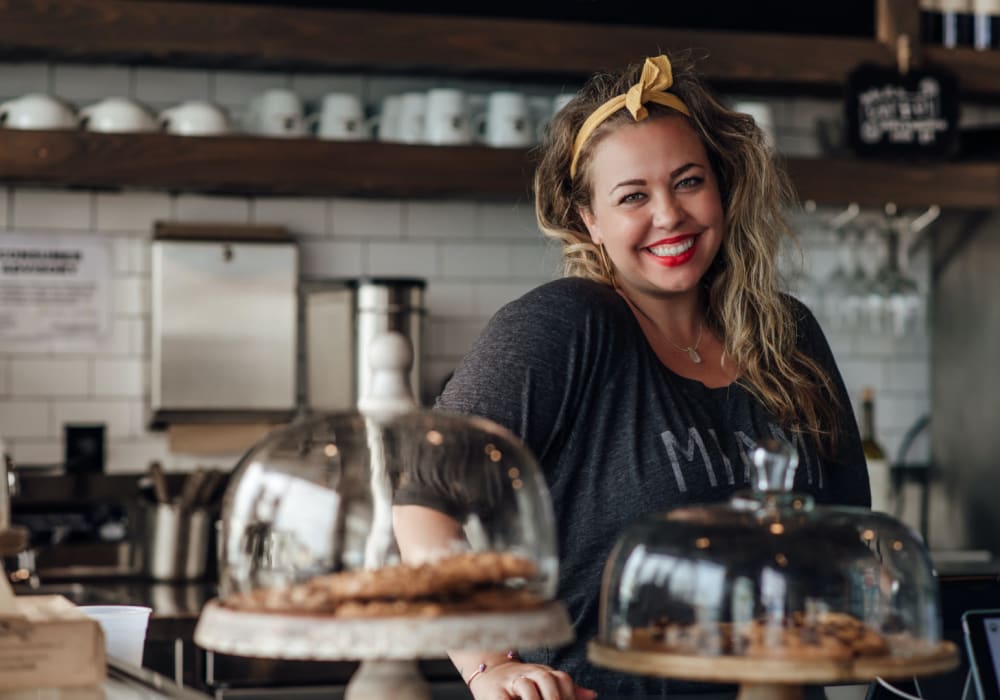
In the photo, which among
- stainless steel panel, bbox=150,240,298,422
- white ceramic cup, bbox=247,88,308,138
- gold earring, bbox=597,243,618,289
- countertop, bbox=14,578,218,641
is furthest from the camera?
stainless steel panel, bbox=150,240,298,422

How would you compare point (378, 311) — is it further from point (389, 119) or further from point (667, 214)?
point (667, 214)

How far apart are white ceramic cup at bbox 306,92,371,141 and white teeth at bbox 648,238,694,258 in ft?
6.16

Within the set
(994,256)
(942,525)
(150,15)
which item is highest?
(150,15)

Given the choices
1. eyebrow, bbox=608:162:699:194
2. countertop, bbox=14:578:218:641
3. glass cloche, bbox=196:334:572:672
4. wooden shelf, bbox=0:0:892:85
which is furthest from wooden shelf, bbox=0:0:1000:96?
glass cloche, bbox=196:334:572:672

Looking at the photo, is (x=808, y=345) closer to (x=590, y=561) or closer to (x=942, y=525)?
(x=590, y=561)

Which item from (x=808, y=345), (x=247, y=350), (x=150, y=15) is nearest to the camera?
(x=808, y=345)

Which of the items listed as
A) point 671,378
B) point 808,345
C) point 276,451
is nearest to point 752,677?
point 276,451

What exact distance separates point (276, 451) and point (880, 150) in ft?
9.80

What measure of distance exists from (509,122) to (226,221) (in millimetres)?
833

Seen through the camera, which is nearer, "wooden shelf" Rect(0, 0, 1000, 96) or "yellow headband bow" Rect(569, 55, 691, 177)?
"yellow headband bow" Rect(569, 55, 691, 177)

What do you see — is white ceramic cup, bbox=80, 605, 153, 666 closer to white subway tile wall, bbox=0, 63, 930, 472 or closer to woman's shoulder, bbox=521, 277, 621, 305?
woman's shoulder, bbox=521, 277, 621, 305

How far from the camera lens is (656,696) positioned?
163cm

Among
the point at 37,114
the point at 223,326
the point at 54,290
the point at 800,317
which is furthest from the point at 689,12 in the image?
the point at 800,317

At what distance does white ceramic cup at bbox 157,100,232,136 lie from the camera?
3.50 metres
